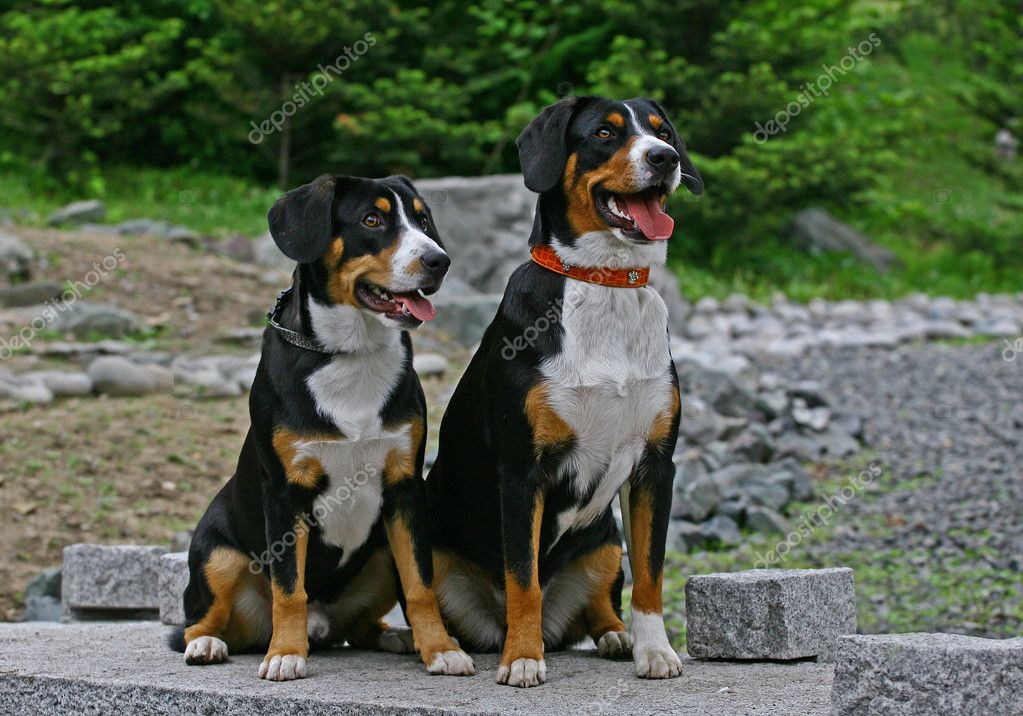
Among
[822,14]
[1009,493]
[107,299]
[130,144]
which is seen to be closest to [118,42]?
[130,144]

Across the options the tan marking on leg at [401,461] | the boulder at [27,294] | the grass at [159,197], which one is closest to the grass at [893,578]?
the tan marking on leg at [401,461]

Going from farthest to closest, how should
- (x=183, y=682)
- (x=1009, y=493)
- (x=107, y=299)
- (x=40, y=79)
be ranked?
(x=40, y=79) → (x=107, y=299) → (x=1009, y=493) → (x=183, y=682)

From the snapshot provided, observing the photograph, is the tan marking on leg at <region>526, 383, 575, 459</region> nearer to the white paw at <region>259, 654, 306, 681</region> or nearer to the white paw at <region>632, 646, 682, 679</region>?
the white paw at <region>632, 646, 682, 679</region>

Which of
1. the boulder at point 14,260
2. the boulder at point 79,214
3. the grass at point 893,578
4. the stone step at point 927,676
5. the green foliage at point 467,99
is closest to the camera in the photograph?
the stone step at point 927,676

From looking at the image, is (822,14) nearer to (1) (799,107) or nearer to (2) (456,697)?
(1) (799,107)

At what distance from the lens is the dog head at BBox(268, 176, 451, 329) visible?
374 centimetres

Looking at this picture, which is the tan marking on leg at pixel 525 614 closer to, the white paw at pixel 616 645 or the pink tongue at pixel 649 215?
the white paw at pixel 616 645

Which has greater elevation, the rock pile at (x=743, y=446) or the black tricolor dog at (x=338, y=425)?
the black tricolor dog at (x=338, y=425)

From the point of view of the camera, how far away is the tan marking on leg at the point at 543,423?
3566mm

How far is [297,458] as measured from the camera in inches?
147

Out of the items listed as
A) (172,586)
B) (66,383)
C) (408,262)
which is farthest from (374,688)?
(66,383)

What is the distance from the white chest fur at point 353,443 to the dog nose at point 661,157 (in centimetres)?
108

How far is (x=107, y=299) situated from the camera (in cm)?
1143

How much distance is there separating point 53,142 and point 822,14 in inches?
453
